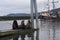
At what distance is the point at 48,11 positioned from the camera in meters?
117

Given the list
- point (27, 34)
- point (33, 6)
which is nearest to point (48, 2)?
point (33, 6)

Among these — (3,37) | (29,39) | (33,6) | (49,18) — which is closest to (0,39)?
(3,37)

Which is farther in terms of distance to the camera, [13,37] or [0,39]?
[13,37]

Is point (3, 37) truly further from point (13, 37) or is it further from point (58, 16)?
point (58, 16)

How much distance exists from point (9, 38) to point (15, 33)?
1035 mm

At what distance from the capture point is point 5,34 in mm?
15875

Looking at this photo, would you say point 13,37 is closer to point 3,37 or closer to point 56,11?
A: point 3,37

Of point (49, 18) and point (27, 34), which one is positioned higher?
point (27, 34)

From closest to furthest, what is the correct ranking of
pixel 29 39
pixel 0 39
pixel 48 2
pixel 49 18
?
pixel 0 39
pixel 29 39
pixel 49 18
pixel 48 2

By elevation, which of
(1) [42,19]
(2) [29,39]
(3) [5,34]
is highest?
(3) [5,34]

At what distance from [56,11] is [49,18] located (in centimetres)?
1524

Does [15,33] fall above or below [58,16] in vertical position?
above

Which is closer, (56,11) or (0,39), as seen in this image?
(0,39)

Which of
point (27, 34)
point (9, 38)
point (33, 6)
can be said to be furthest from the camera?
point (33, 6)
